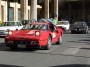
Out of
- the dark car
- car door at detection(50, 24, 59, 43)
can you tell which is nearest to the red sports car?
car door at detection(50, 24, 59, 43)

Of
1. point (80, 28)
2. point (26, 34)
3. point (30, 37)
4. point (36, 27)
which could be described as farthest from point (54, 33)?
point (80, 28)

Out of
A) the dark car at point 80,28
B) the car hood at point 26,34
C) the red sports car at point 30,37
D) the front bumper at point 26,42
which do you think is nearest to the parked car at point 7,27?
the red sports car at point 30,37

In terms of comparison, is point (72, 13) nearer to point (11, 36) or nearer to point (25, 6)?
point (25, 6)

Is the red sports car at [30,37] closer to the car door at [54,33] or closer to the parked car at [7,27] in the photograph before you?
the car door at [54,33]

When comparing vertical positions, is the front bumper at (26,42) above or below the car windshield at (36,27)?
below

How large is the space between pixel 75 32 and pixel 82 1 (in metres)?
45.3

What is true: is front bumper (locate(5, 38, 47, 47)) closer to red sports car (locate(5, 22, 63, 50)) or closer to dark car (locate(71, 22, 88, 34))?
red sports car (locate(5, 22, 63, 50))

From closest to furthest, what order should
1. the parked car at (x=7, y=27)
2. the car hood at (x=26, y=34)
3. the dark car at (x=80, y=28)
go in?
the car hood at (x=26, y=34)
the parked car at (x=7, y=27)
the dark car at (x=80, y=28)

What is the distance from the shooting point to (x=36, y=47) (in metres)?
15.7

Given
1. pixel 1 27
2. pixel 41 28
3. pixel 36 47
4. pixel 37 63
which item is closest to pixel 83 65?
pixel 37 63

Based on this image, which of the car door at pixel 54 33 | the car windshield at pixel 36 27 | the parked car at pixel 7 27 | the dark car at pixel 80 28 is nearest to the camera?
the car windshield at pixel 36 27

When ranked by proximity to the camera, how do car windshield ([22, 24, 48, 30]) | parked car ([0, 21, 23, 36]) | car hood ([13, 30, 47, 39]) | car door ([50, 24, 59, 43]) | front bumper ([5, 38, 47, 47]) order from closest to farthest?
front bumper ([5, 38, 47, 47]), car hood ([13, 30, 47, 39]), car windshield ([22, 24, 48, 30]), car door ([50, 24, 59, 43]), parked car ([0, 21, 23, 36])

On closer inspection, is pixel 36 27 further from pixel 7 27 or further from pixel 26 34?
pixel 7 27

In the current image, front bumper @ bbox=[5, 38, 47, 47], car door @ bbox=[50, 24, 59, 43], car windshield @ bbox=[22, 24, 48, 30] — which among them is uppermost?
car windshield @ bbox=[22, 24, 48, 30]
